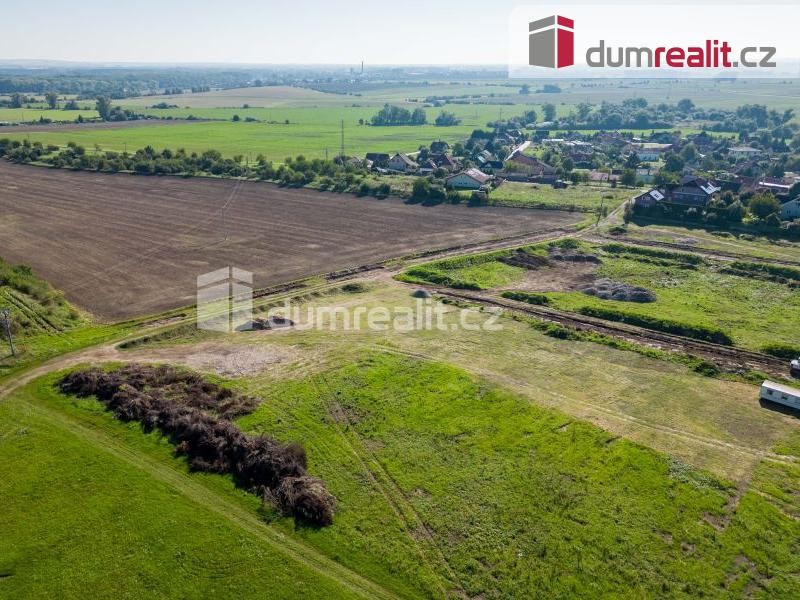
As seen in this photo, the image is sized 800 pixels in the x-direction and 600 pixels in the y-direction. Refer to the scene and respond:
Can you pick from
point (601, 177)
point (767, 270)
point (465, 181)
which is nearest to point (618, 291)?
point (767, 270)

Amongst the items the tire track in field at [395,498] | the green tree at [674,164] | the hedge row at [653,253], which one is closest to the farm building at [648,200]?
the hedge row at [653,253]

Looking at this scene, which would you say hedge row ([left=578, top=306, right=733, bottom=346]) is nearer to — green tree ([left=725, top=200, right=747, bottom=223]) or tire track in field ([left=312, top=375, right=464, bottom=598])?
tire track in field ([left=312, top=375, right=464, bottom=598])

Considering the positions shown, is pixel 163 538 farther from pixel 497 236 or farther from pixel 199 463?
pixel 497 236

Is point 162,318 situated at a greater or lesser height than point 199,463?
greater

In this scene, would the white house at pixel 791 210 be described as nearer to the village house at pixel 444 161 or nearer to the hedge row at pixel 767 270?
the hedge row at pixel 767 270

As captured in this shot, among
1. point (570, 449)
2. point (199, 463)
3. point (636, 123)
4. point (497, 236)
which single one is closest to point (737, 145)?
point (636, 123)

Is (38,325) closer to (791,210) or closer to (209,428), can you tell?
(209,428)
